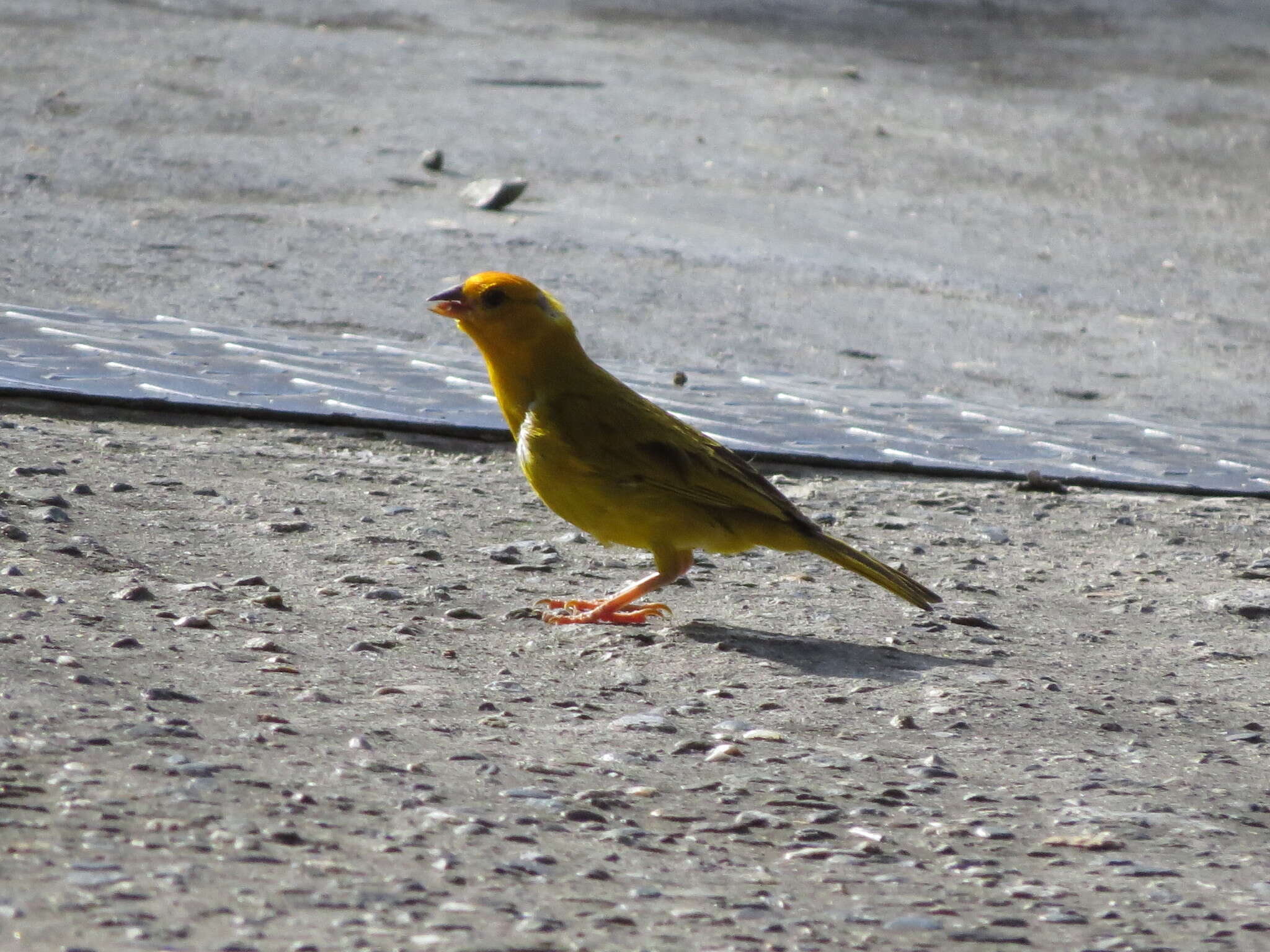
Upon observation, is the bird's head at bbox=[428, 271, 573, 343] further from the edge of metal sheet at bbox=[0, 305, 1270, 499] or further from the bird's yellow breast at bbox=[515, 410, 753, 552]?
the edge of metal sheet at bbox=[0, 305, 1270, 499]

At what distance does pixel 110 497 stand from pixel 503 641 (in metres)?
1.28

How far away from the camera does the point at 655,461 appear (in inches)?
161

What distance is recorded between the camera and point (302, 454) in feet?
17.0

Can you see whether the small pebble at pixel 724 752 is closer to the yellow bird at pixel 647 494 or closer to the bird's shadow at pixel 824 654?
the bird's shadow at pixel 824 654

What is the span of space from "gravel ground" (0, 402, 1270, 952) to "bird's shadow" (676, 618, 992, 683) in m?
0.01

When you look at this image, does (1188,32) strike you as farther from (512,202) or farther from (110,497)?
(110,497)

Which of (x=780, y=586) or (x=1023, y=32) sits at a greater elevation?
(x=1023, y=32)

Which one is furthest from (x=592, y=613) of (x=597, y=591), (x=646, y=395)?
(x=646, y=395)

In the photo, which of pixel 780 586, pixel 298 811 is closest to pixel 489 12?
pixel 780 586

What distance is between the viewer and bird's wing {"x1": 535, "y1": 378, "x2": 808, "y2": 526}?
4059 mm

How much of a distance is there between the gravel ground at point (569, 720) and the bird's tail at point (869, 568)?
12 cm

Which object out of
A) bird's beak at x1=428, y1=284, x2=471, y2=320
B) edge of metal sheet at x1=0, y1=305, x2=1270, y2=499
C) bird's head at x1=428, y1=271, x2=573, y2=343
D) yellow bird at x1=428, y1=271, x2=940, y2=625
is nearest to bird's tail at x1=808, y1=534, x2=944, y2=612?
yellow bird at x1=428, y1=271, x2=940, y2=625

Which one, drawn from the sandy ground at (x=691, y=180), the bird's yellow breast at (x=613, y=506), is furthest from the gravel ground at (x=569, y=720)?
the sandy ground at (x=691, y=180)

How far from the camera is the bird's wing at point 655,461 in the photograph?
4.06 metres
